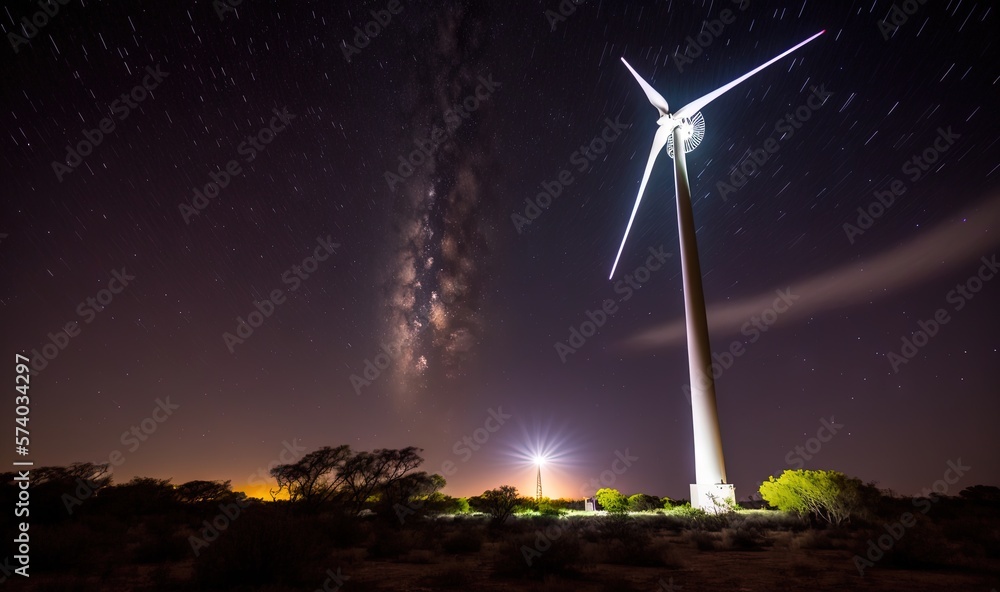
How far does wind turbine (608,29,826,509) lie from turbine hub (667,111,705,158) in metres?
0.29

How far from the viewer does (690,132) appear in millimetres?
44750

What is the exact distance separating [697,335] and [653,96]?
24543 mm

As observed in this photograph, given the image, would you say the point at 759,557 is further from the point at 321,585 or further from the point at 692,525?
the point at 321,585

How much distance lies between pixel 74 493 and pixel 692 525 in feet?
90.7

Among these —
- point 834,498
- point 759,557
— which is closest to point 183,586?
point 759,557

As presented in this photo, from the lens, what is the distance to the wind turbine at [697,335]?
31288 millimetres

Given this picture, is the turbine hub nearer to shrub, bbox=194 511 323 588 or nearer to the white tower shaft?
the white tower shaft

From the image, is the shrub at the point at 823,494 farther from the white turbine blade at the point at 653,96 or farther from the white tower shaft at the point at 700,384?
the white turbine blade at the point at 653,96

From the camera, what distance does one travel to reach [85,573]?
1024 centimetres

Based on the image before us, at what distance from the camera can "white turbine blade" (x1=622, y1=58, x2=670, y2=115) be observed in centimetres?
4294

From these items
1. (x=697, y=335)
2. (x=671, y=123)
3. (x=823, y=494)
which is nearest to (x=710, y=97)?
(x=671, y=123)

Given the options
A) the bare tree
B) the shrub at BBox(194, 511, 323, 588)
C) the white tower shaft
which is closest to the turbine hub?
the white tower shaft

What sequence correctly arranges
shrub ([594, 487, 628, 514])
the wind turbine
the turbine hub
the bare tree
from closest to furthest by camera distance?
the bare tree
the wind turbine
shrub ([594, 487, 628, 514])
the turbine hub


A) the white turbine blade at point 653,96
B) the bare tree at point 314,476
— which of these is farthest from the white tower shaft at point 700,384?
the bare tree at point 314,476
